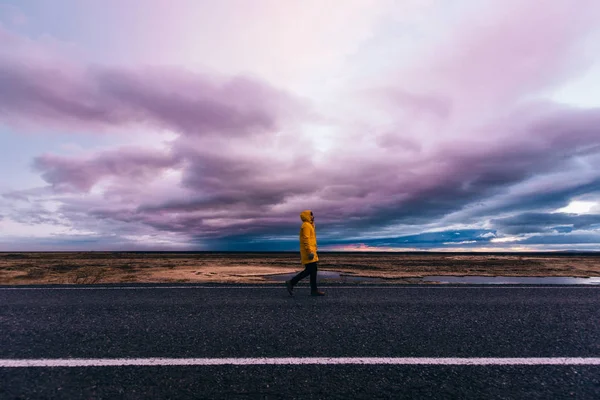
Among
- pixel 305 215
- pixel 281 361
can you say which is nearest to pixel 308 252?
pixel 305 215

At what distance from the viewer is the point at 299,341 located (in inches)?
182

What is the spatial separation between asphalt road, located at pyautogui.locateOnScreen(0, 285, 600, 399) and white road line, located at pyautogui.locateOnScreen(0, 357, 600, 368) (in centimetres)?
9

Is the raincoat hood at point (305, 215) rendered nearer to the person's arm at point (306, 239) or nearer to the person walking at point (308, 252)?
the person walking at point (308, 252)

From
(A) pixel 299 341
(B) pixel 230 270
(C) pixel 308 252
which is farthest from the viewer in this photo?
(B) pixel 230 270

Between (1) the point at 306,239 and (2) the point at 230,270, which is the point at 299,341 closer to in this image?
(1) the point at 306,239

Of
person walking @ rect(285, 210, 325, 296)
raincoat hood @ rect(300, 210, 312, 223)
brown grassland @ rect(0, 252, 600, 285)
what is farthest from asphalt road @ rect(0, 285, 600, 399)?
brown grassland @ rect(0, 252, 600, 285)

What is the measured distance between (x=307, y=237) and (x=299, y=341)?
419cm

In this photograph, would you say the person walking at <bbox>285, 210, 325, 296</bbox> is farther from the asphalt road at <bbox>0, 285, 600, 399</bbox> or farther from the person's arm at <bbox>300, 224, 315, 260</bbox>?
the asphalt road at <bbox>0, 285, 600, 399</bbox>

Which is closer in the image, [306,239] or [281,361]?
[281,361]

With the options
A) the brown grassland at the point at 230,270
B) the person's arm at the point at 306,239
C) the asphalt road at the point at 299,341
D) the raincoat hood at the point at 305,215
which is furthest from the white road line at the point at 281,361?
the brown grassland at the point at 230,270

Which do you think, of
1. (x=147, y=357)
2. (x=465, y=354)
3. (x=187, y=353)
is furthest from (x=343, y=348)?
(x=147, y=357)

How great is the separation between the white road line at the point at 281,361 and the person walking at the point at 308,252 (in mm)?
4495

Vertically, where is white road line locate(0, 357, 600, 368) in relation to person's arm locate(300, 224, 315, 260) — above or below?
below

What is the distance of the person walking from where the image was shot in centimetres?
848
